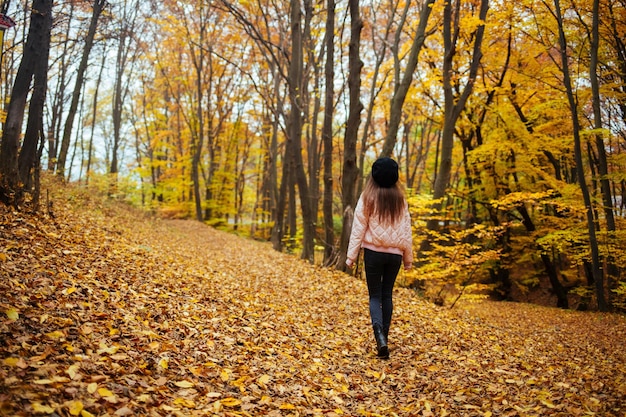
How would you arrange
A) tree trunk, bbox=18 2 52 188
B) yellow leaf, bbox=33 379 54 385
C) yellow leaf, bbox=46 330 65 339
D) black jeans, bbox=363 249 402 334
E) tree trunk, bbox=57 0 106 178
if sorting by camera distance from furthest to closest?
tree trunk, bbox=57 0 106 178, tree trunk, bbox=18 2 52 188, black jeans, bbox=363 249 402 334, yellow leaf, bbox=46 330 65 339, yellow leaf, bbox=33 379 54 385

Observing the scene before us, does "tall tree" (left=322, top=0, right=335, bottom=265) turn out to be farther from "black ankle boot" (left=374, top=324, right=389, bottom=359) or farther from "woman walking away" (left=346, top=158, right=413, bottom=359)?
"black ankle boot" (left=374, top=324, right=389, bottom=359)

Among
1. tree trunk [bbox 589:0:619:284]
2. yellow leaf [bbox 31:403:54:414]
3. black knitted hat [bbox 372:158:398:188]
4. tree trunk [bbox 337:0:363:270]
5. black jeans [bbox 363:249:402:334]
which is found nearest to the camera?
yellow leaf [bbox 31:403:54:414]

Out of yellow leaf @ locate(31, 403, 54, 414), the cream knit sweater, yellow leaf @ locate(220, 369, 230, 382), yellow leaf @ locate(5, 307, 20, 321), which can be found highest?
the cream knit sweater

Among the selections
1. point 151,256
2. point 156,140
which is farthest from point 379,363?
point 156,140

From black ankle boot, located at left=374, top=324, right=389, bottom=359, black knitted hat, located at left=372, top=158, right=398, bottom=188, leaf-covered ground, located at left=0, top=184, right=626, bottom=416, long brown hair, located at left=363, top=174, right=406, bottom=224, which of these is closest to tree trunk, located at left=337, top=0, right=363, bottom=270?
leaf-covered ground, located at left=0, top=184, right=626, bottom=416

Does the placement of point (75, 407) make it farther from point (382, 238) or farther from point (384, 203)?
point (384, 203)

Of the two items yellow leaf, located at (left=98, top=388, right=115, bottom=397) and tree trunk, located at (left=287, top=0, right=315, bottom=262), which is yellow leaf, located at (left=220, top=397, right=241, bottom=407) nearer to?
yellow leaf, located at (left=98, top=388, right=115, bottom=397)

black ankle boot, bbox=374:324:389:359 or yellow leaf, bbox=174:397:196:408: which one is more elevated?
yellow leaf, bbox=174:397:196:408

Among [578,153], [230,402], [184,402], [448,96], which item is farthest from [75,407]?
[578,153]

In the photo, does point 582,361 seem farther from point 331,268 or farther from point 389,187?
point 331,268

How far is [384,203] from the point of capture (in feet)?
15.6

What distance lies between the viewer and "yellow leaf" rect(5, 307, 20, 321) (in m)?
2.91

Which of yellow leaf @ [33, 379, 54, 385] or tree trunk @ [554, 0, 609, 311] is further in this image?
tree trunk @ [554, 0, 609, 311]

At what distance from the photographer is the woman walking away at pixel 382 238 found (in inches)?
185
